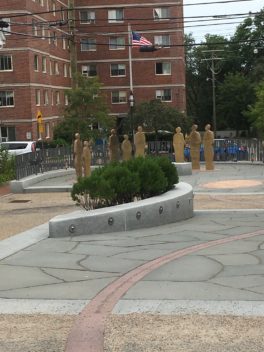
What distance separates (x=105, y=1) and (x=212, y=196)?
48.2 metres

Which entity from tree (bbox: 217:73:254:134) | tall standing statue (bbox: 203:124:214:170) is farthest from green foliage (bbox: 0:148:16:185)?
tree (bbox: 217:73:254:134)

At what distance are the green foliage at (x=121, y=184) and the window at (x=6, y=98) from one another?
123ft

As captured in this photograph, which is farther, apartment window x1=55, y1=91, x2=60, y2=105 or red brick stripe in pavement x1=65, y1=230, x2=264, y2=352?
apartment window x1=55, y1=91, x2=60, y2=105

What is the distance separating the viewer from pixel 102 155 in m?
27.8

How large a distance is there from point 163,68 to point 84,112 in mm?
16235

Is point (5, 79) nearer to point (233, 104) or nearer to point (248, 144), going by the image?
point (248, 144)

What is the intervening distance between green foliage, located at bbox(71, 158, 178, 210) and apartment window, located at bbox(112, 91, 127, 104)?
50.4 metres

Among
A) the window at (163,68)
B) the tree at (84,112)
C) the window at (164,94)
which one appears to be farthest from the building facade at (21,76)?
the window at (164,94)

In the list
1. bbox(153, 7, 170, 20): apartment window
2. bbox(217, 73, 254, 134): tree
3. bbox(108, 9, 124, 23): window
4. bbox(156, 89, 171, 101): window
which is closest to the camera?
bbox(153, 7, 170, 20): apartment window

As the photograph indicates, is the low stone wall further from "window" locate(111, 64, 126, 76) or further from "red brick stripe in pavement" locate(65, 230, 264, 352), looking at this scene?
"window" locate(111, 64, 126, 76)

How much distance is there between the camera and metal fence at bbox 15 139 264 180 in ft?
71.9

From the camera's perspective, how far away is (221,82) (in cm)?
8369

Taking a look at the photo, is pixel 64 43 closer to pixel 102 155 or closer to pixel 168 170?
pixel 102 155

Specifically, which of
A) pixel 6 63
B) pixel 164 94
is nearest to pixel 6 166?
pixel 6 63
